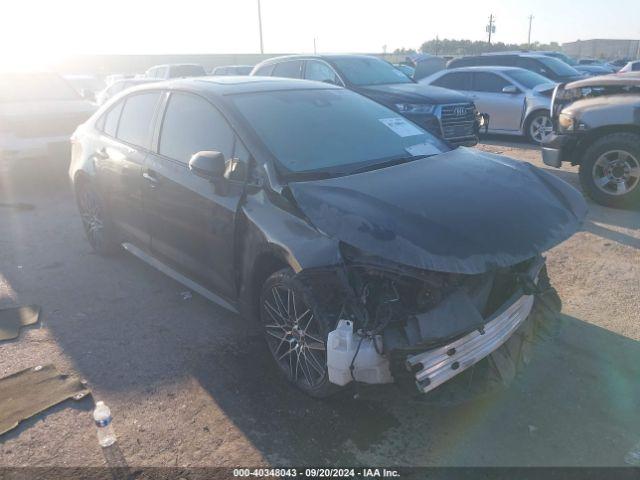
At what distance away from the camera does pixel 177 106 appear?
4.10m

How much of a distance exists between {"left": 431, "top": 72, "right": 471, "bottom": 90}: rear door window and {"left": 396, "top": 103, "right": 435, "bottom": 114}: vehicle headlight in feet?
11.3

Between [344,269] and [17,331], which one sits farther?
[17,331]

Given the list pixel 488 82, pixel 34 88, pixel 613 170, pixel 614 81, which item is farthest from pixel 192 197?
pixel 488 82

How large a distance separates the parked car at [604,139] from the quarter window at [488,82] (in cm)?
434

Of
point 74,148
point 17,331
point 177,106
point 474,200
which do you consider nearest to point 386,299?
point 474,200

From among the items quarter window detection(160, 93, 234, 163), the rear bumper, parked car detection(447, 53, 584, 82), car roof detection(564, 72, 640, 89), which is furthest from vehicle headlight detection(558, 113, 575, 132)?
parked car detection(447, 53, 584, 82)

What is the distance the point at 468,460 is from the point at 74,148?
502 centimetres

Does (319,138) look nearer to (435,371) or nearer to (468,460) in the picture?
(435,371)

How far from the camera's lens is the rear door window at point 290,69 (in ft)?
31.6

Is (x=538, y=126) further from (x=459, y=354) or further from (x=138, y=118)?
(x=459, y=354)

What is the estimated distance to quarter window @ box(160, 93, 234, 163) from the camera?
3.61 metres

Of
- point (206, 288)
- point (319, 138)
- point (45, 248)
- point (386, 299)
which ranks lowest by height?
point (45, 248)

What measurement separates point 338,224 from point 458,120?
21.6 feet

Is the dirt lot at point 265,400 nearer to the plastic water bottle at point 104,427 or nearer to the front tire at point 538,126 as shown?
the plastic water bottle at point 104,427
